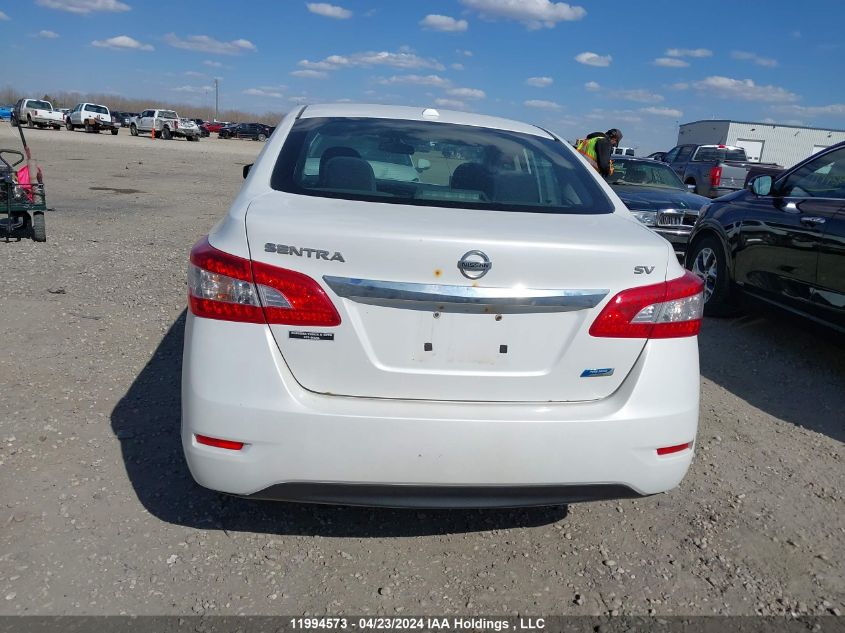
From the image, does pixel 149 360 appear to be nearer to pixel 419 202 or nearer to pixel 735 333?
pixel 419 202

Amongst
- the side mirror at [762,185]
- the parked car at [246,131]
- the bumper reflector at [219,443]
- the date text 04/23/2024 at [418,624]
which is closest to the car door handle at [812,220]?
the side mirror at [762,185]

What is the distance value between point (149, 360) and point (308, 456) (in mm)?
2684

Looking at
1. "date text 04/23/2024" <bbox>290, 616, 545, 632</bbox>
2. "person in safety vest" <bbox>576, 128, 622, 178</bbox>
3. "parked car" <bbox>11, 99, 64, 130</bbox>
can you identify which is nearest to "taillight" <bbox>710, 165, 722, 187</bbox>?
"person in safety vest" <bbox>576, 128, 622, 178</bbox>

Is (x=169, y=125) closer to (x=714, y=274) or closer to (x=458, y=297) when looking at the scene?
(x=714, y=274)

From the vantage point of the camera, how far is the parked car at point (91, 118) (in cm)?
4703

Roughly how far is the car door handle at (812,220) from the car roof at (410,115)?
7.32 ft

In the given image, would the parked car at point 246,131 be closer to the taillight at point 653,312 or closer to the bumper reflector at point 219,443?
the bumper reflector at point 219,443

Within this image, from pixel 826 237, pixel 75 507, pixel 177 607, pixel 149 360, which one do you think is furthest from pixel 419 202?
pixel 826 237

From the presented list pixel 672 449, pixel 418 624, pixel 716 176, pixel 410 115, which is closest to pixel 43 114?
pixel 716 176

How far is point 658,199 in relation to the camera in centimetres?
912

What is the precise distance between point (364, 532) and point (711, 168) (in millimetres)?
17844

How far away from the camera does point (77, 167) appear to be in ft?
63.9

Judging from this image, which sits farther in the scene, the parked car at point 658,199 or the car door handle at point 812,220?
the parked car at point 658,199

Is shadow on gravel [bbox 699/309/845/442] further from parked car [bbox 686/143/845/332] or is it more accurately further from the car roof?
the car roof
